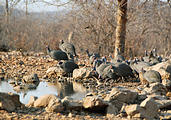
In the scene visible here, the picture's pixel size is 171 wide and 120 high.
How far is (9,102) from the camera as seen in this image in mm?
3805

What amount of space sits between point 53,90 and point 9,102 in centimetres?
251

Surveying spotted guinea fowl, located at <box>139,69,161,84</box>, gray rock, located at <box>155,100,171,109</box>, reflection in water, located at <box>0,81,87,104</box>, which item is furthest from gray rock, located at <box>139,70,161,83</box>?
gray rock, located at <box>155,100,171,109</box>

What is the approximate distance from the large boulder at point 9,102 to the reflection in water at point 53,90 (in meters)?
1.37

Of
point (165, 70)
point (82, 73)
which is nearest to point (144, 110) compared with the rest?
point (165, 70)

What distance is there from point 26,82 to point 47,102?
3.20m

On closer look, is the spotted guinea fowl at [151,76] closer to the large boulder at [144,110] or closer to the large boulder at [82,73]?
the large boulder at [82,73]

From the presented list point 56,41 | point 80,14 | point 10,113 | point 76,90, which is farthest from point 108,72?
point 56,41

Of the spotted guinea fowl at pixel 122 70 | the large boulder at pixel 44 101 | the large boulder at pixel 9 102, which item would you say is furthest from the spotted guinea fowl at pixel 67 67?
the large boulder at pixel 9 102

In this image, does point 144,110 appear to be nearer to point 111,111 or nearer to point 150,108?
point 150,108

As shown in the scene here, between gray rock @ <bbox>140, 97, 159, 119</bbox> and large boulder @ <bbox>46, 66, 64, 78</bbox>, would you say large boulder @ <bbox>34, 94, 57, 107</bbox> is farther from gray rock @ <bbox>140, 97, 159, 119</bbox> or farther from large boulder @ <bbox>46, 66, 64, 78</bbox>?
large boulder @ <bbox>46, 66, 64, 78</bbox>

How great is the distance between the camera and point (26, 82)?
23.5 feet

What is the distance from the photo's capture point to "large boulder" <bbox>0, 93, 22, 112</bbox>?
3697 mm

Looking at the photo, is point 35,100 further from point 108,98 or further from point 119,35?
point 119,35

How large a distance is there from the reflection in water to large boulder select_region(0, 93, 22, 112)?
4.48ft
